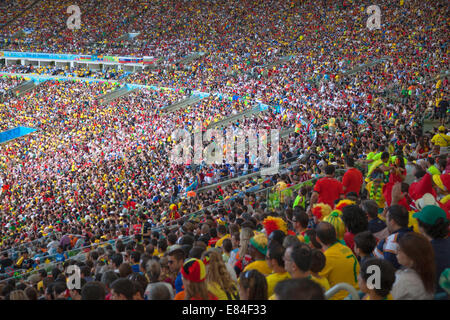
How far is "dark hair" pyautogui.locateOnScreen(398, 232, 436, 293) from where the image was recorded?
9.34 ft

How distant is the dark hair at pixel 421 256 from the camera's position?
9.34 feet

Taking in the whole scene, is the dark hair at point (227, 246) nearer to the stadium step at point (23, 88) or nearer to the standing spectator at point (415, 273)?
Result: the standing spectator at point (415, 273)

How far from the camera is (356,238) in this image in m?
3.74

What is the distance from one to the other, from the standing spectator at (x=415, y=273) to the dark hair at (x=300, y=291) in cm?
75

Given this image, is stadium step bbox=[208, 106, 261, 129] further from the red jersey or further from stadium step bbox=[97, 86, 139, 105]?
the red jersey

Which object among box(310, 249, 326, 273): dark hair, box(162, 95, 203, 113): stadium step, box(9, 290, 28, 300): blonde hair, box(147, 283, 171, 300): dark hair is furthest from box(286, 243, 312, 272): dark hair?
box(162, 95, 203, 113): stadium step

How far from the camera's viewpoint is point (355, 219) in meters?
4.18

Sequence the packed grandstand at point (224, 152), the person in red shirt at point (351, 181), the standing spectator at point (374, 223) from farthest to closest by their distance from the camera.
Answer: the person in red shirt at point (351, 181) → the standing spectator at point (374, 223) → the packed grandstand at point (224, 152)

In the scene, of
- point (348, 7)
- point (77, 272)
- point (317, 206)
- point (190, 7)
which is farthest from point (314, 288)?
point (190, 7)

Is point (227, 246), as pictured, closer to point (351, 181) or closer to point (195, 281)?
point (195, 281)

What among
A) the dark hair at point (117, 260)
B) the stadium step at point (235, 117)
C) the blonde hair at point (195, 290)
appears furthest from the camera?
the stadium step at point (235, 117)

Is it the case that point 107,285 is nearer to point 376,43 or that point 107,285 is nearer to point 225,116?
point 225,116

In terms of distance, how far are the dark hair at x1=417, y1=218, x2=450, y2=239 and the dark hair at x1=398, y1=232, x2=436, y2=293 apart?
1.55 feet

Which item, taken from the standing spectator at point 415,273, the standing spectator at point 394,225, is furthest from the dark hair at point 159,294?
the standing spectator at point 394,225
